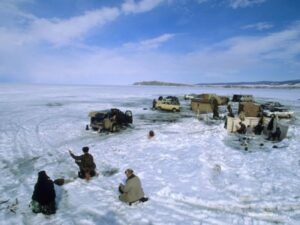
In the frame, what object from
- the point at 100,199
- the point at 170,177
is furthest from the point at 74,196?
the point at 170,177

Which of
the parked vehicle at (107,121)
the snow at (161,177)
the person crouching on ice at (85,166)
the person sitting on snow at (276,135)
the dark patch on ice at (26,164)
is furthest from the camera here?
the parked vehicle at (107,121)

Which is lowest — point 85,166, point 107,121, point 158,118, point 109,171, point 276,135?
point 158,118

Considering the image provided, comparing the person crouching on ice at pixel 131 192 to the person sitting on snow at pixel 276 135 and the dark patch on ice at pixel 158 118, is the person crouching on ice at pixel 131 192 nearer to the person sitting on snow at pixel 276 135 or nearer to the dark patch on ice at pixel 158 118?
the person sitting on snow at pixel 276 135

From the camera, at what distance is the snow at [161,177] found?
25.9 feet

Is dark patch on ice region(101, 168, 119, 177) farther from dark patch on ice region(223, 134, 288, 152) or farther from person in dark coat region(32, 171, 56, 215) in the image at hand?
dark patch on ice region(223, 134, 288, 152)

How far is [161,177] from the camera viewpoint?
11023mm

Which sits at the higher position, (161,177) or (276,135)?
(276,135)

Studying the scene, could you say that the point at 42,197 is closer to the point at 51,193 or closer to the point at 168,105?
the point at 51,193

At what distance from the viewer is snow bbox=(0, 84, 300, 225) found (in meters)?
7.89

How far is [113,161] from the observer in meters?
13.1

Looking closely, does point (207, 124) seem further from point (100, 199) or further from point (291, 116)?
point (100, 199)

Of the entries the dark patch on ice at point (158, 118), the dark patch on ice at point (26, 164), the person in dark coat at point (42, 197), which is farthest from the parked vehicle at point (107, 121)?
the person in dark coat at point (42, 197)

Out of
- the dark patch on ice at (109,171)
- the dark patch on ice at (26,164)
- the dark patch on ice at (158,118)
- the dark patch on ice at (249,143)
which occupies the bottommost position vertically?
the dark patch on ice at (158,118)

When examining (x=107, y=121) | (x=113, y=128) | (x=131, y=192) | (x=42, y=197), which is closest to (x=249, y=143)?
(x=113, y=128)
